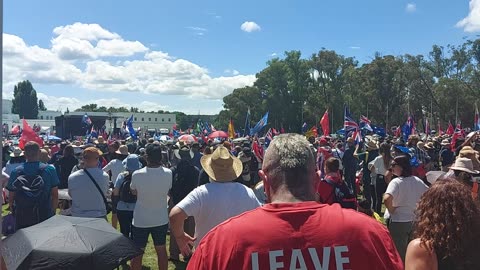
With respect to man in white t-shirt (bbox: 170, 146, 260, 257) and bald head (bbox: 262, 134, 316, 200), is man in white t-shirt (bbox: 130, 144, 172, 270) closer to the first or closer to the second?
man in white t-shirt (bbox: 170, 146, 260, 257)

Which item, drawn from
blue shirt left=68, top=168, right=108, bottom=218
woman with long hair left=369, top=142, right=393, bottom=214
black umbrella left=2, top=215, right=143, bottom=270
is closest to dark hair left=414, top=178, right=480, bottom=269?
black umbrella left=2, top=215, right=143, bottom=270

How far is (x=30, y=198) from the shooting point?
5684 millimetres

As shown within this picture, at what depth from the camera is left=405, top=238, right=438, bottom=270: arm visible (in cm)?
256

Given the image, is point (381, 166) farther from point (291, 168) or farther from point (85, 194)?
point (291, 168)

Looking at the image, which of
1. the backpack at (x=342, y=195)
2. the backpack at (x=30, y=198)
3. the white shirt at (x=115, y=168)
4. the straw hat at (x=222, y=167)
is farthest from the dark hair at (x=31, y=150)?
the backpack at (x=342, y=195)

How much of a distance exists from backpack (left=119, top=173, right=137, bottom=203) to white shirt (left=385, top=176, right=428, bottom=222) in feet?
10.6

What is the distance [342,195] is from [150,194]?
236 centimetres

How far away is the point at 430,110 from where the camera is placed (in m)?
55.4

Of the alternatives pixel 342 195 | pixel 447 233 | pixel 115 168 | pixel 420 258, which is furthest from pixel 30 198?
pixel 447 233

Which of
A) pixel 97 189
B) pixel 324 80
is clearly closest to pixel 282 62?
pixel 324 80

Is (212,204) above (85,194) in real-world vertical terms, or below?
above

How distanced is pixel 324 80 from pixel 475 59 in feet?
64.9

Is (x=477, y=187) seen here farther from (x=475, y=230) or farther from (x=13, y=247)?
(x=13, y=247)

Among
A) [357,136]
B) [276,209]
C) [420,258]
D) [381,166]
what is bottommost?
[381,166]
